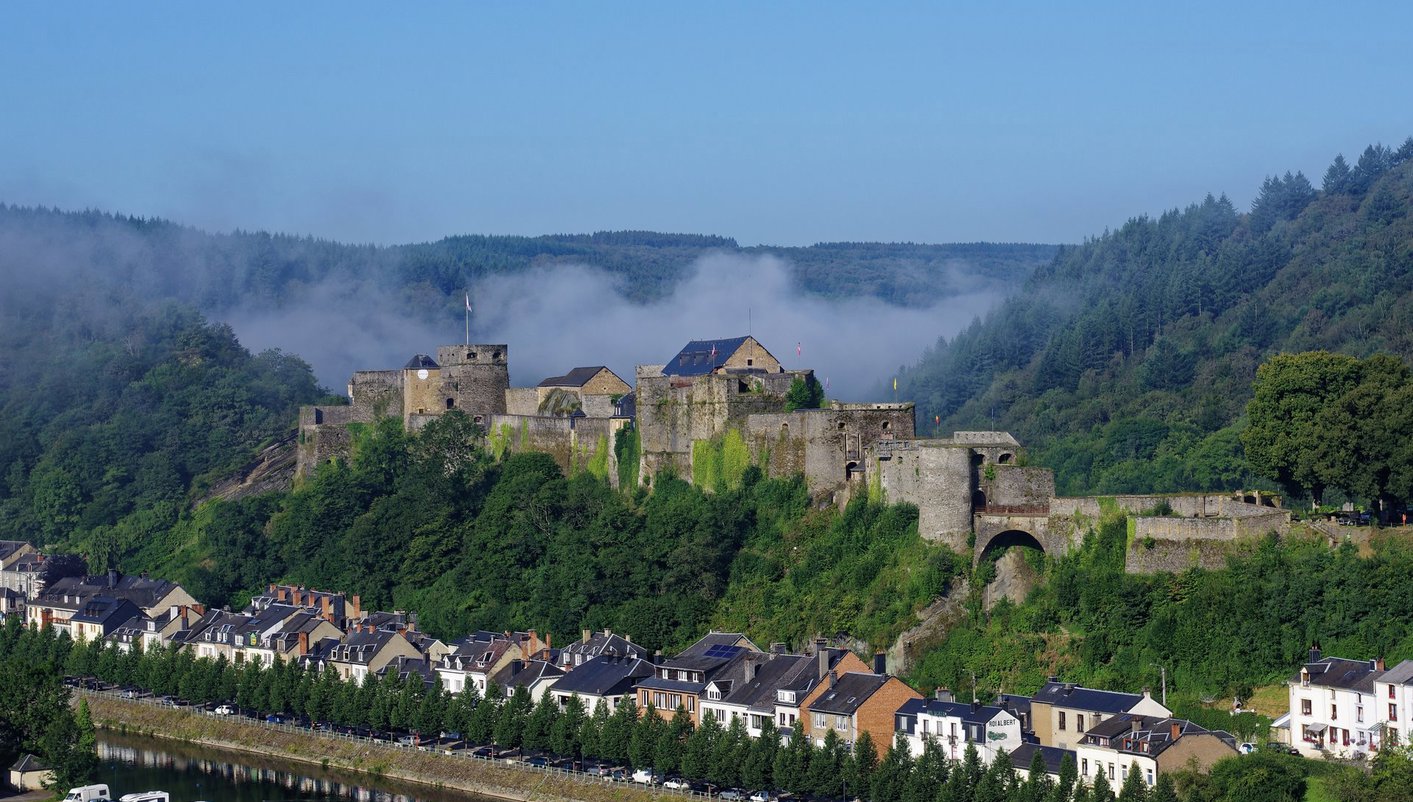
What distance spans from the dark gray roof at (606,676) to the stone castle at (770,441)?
7430mm

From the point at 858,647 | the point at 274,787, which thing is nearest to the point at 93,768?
the point at 274,787

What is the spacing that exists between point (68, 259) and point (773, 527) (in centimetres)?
7947

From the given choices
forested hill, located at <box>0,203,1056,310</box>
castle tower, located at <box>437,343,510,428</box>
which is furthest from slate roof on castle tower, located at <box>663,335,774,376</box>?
forested hill, located at <box>0,203,1056,310</box>

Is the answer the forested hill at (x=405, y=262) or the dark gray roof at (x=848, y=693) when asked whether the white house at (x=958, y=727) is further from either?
the forested hill at (x=405, y=262)

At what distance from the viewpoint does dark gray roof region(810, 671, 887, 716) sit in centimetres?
4856

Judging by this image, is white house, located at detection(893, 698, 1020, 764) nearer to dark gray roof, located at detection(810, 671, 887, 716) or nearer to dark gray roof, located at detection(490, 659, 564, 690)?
dark gray roof, located at detection(810, 671, 887, 716)

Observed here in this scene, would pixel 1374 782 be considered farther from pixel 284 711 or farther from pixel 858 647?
pixel 284 711

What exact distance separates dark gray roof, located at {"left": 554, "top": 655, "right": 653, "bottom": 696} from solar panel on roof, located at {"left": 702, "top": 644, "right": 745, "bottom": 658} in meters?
1.56

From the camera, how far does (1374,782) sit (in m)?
40.6

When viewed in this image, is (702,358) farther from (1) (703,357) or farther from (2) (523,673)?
(2) (523,673)

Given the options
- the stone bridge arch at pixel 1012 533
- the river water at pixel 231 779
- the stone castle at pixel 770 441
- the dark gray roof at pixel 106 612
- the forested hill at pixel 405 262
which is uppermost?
the forested hill at pixel 405 262

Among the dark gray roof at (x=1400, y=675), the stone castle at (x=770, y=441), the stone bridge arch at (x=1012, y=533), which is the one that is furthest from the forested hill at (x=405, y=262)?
the dark gray roof at (x=1400, y=675)

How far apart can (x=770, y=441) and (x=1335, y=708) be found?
21.1m

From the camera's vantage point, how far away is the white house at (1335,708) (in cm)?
4297
